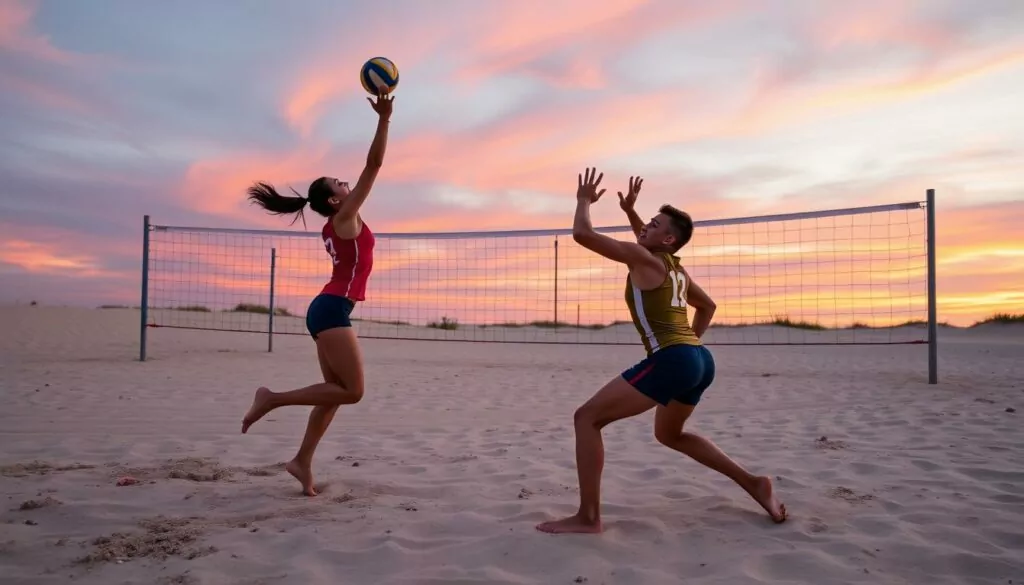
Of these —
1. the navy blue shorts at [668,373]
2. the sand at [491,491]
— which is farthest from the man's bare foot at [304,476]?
the navy blue shorts at [668,373]

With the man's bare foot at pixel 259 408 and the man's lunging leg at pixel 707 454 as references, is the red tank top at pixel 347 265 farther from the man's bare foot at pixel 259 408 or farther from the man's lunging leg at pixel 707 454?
the man's lunging leg at pixel 707 454

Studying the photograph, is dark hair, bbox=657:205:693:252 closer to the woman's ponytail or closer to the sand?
the sand

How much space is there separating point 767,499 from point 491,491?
1.21 metres

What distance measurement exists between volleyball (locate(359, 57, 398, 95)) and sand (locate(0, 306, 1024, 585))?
1950mm

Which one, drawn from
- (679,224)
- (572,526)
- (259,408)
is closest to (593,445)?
(572,526)

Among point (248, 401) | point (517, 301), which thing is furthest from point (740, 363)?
point (248, 401)

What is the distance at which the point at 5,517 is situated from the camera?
110 inches

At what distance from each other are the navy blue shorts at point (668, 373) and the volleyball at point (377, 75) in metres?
1.84

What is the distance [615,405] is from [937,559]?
119 cm

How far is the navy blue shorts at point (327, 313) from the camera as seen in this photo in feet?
10.2

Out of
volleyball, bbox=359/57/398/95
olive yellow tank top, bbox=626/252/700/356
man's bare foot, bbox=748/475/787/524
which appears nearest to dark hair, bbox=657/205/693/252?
olive yellow tank top, bbox=626/252/700/356

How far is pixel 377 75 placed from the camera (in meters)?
3.46

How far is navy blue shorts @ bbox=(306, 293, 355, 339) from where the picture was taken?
3.11 m

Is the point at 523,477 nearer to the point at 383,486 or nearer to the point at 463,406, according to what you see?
the point at 383,486
